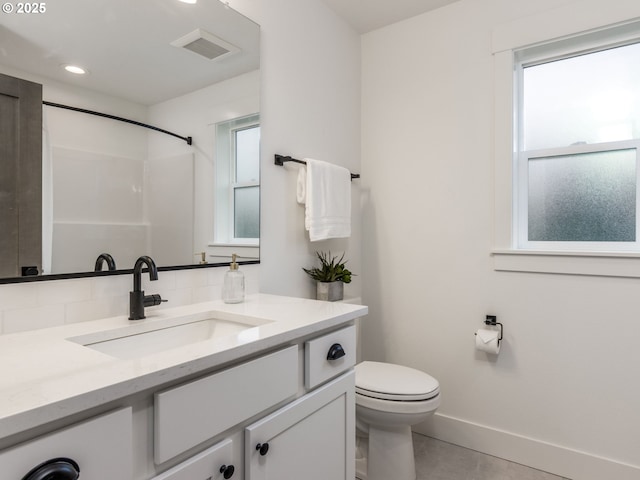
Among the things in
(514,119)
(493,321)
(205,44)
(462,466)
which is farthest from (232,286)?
(514,119)

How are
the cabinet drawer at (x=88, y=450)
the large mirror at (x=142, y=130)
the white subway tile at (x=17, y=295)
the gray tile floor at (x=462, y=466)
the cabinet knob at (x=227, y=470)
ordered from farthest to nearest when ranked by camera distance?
the gray tile floor at (x=462, y=466) → the large mirror at (x=142, y=130) → the white subway tile at (x=17, y=295) → the cabinet knob at (x=227, y=470) → the cabinet drawer at (x=88, y=450)

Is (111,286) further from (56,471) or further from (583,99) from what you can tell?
(583,99)

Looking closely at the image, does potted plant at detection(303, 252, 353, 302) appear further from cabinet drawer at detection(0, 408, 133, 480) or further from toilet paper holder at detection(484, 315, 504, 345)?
cabinet drawer at detection(0, 408, 133, 480)

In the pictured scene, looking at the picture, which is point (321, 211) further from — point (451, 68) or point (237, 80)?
point (451, 68)

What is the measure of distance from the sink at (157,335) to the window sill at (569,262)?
1.38 meters

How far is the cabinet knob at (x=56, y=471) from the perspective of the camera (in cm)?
54

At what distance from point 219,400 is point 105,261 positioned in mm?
633

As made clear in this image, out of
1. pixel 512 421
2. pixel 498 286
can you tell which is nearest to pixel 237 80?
pixel 498 286

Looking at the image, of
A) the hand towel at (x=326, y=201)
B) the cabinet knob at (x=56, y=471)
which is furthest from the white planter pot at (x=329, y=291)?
the cabinet knob at (x=56, y=471)

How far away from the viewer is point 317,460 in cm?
112

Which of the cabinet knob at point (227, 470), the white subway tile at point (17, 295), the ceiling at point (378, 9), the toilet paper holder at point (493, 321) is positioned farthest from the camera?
the ceiling at point (378, 9)

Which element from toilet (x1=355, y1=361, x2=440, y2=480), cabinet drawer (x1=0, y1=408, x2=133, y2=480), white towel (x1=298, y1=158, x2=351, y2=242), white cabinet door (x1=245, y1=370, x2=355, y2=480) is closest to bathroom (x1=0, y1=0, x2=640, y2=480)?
white towel (x1=298, y1=158, x2=351, y2=242)

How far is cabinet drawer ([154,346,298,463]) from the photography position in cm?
72

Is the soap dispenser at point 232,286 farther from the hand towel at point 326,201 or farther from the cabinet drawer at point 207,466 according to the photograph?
the cabinet drawer at point 207,466
